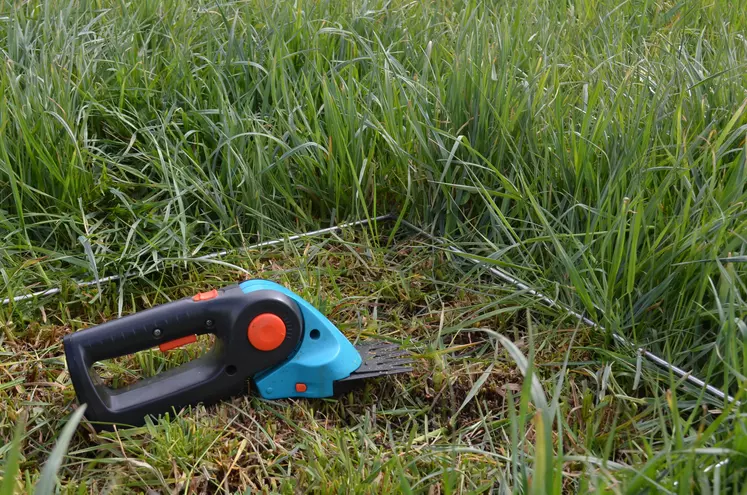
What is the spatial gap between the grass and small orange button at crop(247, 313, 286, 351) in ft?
0.46

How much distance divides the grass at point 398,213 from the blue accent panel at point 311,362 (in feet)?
0.15

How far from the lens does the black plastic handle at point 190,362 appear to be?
142 cm

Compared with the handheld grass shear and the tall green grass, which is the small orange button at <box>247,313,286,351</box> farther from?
the tall green grass

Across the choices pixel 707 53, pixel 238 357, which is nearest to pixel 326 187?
pixel 238 357

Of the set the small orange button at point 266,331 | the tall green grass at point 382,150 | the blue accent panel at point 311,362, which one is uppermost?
the tall green grass at point 382,150

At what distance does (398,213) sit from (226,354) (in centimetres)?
84

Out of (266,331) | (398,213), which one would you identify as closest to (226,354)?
(266,331)

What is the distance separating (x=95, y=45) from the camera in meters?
2.46

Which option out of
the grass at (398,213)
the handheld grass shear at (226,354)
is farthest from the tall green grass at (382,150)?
the handheld grass shear at (226,354)

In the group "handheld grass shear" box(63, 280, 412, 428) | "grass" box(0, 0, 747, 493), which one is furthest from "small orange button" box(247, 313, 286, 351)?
"grass" box(0, 0, 747, 493)

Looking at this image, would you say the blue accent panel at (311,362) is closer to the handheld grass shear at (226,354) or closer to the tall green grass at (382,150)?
the handheld grass shear at (226,354)

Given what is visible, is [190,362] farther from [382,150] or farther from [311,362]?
[382,150]

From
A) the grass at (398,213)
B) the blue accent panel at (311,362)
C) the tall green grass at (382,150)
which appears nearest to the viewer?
the grass at (398,213)

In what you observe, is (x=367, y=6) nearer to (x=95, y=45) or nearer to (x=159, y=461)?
(x=95, y=45)
